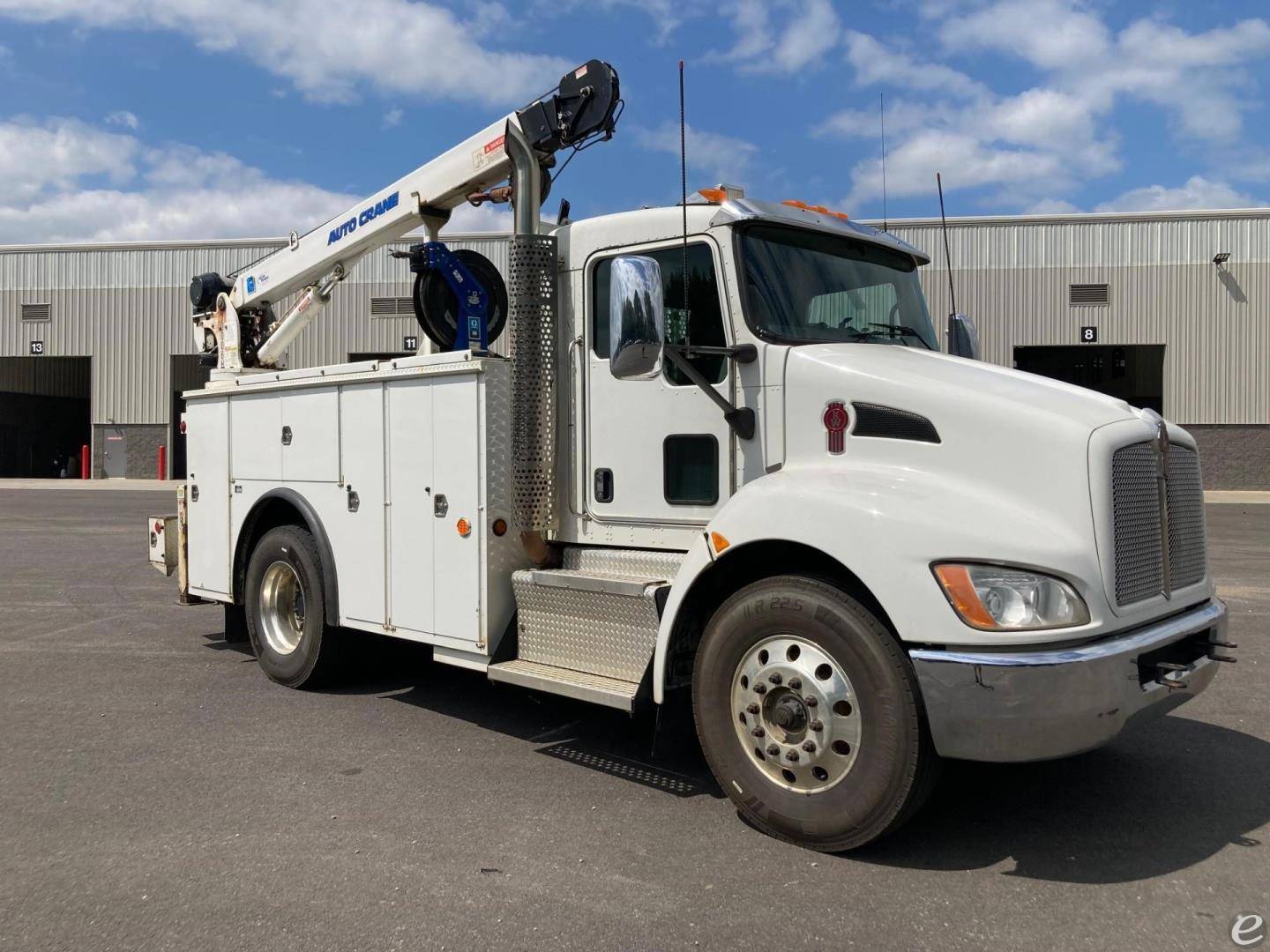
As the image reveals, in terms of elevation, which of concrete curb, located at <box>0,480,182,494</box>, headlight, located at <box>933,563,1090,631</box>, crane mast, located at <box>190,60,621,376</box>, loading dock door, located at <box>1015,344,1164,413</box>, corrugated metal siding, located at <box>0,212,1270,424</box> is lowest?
concrete curb, located at <box>0,480,182,494</box>

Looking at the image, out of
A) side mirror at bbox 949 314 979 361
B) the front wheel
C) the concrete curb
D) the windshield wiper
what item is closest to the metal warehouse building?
the concrete curb

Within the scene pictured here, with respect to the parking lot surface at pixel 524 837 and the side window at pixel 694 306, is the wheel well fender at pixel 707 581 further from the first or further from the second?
the side window at pixel 694 306

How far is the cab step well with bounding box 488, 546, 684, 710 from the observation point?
15.3 feet

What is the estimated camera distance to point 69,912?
3473 mm

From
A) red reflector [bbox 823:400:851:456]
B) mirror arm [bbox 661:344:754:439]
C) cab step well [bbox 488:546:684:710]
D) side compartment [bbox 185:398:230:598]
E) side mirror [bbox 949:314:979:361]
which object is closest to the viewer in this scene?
red reflector [bbox 823:400:851:456]

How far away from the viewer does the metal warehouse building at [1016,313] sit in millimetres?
28047

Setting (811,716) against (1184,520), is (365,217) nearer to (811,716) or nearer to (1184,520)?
(811,716)

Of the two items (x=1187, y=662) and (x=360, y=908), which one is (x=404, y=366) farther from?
(x=1187, y=662)

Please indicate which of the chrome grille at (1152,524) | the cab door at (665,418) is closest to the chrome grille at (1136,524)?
the chrome grille at (1152,524)

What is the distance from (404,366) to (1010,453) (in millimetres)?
3304

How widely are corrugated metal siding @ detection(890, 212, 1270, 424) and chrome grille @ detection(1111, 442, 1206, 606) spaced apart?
25.1m

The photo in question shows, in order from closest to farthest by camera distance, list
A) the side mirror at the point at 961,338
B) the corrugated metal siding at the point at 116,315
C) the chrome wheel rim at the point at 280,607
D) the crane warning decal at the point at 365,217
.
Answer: the side mirror at the point at 961,338 < the chrome wheel rim at the point at 280,607 < the crane warning decal at the point at 365,217 < the corrugated metal siding at the point at 116,315

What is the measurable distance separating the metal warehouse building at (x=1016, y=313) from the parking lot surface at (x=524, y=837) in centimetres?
1968

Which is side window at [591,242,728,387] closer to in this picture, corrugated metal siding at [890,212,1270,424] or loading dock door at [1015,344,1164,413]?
corrugated metal siding at [890,212,1270,424]
